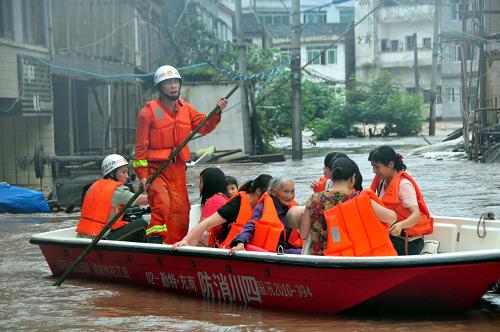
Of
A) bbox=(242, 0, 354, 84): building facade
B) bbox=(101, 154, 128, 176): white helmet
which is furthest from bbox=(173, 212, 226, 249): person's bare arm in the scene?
bbox=(242, 0, 354, 84): building facade

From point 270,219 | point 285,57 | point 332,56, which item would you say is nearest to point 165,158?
point 270,219

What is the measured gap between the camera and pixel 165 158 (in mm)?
9695

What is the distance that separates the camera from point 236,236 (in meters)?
8.06

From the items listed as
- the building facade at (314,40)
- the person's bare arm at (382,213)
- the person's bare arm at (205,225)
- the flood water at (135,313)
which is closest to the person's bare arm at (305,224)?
the person's bare arm at (382,213)

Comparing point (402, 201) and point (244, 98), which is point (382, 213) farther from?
point (244, 98)

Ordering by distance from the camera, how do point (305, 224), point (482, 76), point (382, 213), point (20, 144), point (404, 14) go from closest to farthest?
point (382, 213) → point (305, 224) → point (20, 144) → point (482, 76) → point (404, 14)

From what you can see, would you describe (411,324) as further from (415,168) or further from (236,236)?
(415,168)

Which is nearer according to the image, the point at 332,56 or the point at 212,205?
the point at 212,205

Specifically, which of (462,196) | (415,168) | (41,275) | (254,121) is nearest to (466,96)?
(415,168)

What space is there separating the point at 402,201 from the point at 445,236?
1.01 m

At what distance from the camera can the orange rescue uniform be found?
960 centimetres

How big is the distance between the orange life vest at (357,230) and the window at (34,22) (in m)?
14.1

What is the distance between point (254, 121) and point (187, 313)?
67.6 ft

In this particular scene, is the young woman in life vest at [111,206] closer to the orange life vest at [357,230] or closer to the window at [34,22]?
the orange life vest at [357,230]
